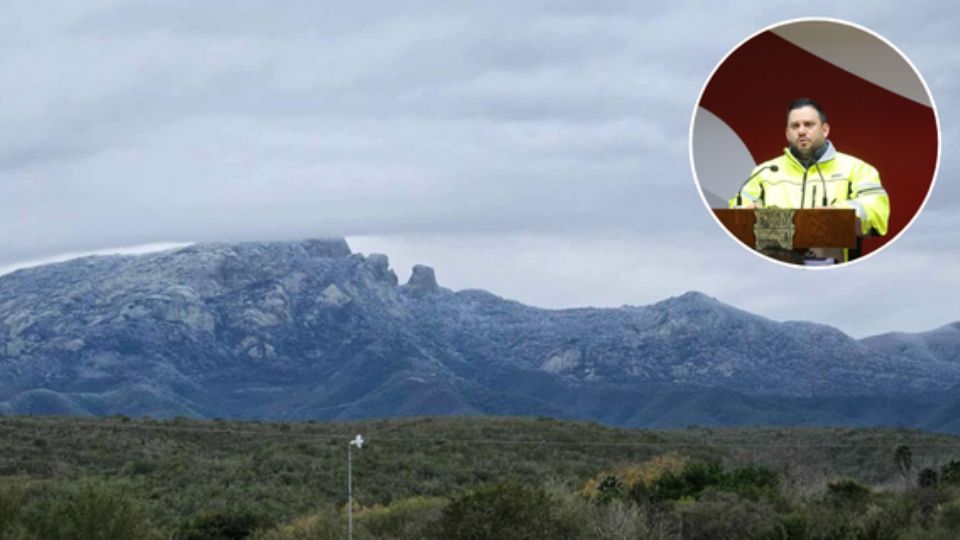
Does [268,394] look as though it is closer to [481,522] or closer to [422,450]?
[422,450]

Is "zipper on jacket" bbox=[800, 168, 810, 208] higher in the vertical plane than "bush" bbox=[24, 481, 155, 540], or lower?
higher

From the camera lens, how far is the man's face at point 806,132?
1648 cm

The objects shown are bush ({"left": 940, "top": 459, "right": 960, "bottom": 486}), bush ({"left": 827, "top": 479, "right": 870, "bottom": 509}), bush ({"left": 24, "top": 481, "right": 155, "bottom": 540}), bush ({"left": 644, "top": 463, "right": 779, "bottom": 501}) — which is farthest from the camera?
bush ({"left": 940, "top": 459, "right": 960, "bottom": 486})

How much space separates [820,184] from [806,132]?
61 centimetres

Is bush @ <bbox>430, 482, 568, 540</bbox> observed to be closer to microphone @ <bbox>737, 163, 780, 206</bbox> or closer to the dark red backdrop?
the dark red backdrop

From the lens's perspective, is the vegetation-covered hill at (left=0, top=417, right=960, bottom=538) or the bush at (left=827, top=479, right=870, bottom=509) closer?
the vegetation-covered hill at (left=0, top=417, right=960, bottom=538)

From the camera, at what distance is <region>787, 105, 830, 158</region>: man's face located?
649 inches

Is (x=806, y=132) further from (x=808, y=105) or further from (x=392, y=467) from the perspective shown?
(x=392, y=467)

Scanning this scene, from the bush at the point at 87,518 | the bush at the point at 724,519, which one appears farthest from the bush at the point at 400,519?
the bush at the point at 87,518

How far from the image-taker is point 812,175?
16578 mm

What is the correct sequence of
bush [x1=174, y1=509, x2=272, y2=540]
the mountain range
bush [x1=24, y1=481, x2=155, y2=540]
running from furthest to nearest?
1. the mountain range
2. bush [x1=174, y1=509, x2=272, y2=540]
3. bush [x1=24, y1=481, x2=155, y2=540]

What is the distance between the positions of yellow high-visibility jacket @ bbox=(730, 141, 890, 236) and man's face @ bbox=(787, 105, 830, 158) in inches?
5.2

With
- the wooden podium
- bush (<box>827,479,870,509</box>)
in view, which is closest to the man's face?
the wooden podium

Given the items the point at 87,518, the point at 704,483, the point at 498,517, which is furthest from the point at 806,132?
the point at 704,483
